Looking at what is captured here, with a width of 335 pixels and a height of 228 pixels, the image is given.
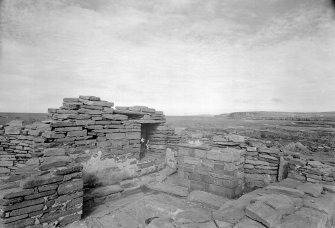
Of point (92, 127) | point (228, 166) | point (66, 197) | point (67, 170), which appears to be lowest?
point (66, 197)

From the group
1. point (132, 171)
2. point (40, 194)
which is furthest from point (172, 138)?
point (40, 194)

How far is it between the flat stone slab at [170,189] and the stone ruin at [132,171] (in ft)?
0.10

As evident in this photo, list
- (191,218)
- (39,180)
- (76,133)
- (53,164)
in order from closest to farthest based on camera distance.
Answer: (191,218) < (39,180) < (53,164) < (76,133)

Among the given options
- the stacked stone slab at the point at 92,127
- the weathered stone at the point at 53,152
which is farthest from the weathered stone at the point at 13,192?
the stacked stone slab at the point at 92,127

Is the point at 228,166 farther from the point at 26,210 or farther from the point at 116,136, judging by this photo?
the point at 26,210

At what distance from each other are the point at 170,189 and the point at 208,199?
1170 millimetres

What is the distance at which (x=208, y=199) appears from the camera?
450 cm

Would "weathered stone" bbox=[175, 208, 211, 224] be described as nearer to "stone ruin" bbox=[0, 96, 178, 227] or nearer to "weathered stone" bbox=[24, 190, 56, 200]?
"stone ruin" bbox=[0, 96, 178, 227]

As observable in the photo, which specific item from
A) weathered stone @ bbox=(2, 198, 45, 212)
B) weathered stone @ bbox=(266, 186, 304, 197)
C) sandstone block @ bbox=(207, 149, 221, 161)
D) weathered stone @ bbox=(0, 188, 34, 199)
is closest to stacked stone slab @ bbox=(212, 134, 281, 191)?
sandstone block @ bbox=(207, 149, 221, 161)

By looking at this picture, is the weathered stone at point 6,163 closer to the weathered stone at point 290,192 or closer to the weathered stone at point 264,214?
Answer: the weathered stone at point 264,214

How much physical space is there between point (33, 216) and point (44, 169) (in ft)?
2.56

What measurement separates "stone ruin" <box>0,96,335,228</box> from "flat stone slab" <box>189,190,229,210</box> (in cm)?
2

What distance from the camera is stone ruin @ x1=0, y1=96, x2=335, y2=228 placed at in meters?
3.07

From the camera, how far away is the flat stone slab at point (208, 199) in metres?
4.28
